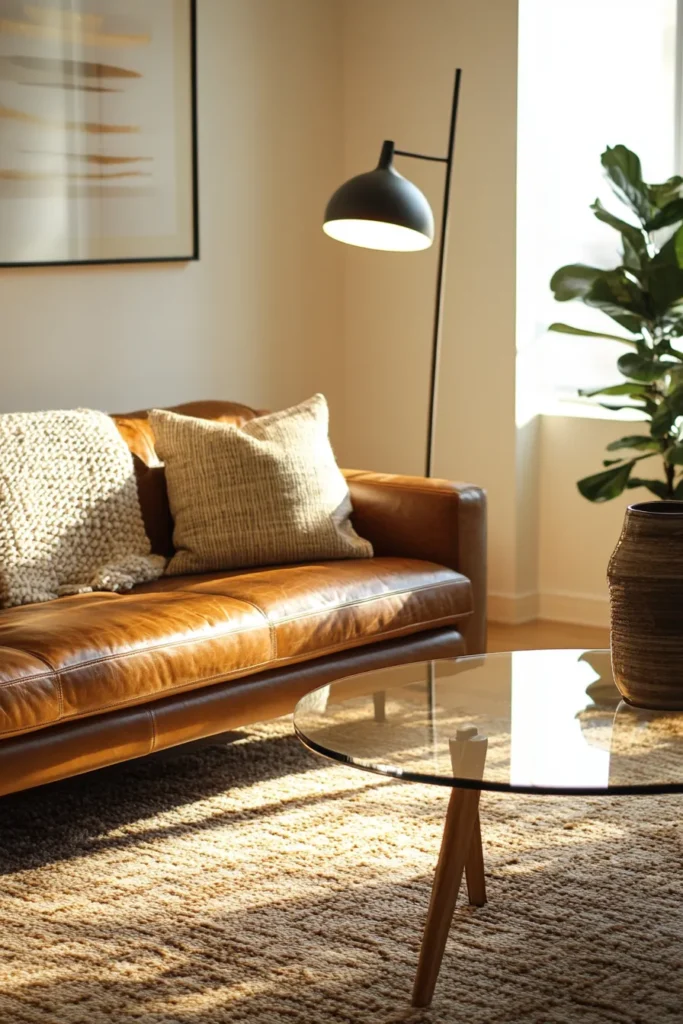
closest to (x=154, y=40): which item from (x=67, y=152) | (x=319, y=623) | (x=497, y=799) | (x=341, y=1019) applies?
(x=67, y=152)

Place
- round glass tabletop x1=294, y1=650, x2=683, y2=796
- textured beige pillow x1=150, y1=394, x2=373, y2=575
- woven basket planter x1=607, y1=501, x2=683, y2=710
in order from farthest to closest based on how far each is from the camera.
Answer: textured beige pillow x1=150, y1=394, x2=373, y2=575 < woven basket planter x1=607, y1=501, x2=683, y2=710 < round glass tabletop x1=294, y1=650, x2=683, y2=796

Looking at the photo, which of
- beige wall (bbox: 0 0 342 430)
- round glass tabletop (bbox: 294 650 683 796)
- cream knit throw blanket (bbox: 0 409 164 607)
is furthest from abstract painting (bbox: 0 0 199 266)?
round glass tabletop (bbox: 294 650 683 796)

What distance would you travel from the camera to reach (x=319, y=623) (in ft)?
10.7

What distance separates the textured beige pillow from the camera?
362 cm

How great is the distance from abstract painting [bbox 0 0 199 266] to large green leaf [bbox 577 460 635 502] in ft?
4.89

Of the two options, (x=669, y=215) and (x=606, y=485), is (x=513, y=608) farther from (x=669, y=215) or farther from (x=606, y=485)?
(x=669, y=215)

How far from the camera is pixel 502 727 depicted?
2352mm

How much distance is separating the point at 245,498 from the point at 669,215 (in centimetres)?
160

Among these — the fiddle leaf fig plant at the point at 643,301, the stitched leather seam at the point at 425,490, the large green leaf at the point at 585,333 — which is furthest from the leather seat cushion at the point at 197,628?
the large green leaf at the point at 585,333

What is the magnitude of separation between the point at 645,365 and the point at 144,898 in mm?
2380

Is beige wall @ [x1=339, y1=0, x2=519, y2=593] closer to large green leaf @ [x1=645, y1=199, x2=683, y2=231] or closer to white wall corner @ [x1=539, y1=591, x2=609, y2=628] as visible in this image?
white wall corner @ [x1=539, y1=591, x2=609, y2=628]

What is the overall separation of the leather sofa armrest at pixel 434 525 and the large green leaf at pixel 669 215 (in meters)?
1.08

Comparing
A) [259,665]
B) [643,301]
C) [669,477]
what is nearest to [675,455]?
[669,477]

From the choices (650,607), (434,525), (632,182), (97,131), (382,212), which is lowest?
(434,525)
